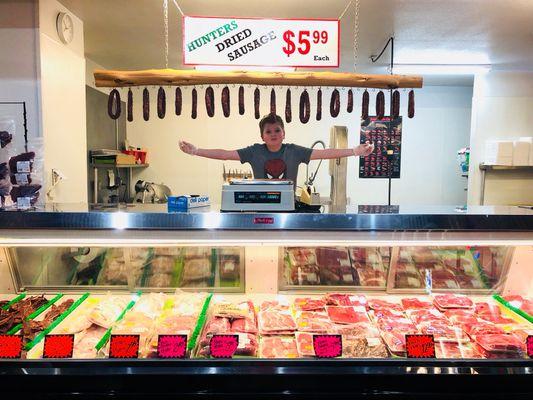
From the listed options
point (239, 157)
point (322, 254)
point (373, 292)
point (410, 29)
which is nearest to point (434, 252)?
point (373, 292)

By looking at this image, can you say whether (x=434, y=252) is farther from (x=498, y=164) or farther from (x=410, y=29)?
(x=498, y=164)

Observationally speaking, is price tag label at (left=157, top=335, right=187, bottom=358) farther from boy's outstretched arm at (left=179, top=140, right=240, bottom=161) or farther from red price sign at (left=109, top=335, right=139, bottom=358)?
boy's outstretched arm at (left=179, top=140, right=240, bottom=161)

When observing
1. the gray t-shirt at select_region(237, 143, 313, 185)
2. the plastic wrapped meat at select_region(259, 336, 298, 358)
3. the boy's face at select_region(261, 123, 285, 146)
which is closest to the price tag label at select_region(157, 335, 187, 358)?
the plastic wrapped meat at select_region(259, 336, 298, 358)

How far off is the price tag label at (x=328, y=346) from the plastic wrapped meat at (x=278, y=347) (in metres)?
0.17

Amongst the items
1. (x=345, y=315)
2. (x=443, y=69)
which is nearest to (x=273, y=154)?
(x=345, y=315)

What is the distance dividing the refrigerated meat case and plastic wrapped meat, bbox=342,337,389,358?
0.01m

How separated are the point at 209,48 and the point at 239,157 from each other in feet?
3.25

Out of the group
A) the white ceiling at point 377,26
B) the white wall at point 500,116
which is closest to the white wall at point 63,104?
the white ceiling at point 377,26

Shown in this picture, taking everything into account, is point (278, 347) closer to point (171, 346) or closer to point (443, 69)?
point (171, 346)

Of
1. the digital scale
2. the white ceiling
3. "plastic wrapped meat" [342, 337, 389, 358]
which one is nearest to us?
"plastic wrapped meat" [342, 337, 389, 358]

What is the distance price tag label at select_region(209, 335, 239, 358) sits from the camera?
2.00m

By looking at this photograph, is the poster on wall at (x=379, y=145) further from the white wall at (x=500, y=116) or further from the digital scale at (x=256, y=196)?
the digital scale at (x=256, y=196)

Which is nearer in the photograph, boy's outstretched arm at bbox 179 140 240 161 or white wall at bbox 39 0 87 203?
boy's outstretched arm at bbox 179 140 240 161

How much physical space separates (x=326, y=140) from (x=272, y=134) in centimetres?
492
